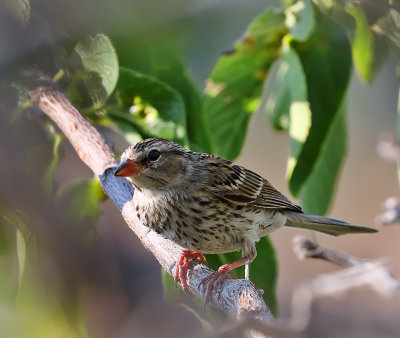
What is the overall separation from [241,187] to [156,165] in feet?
1.73

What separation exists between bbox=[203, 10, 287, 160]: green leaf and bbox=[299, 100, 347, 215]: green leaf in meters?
0.35

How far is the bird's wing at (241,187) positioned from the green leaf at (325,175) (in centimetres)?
61

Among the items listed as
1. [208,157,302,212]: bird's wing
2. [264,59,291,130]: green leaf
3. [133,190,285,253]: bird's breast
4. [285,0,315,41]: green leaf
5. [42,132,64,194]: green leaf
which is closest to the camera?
[285,0,315,41]: green leaf

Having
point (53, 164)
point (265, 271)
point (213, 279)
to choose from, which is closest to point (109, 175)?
point (53, 164)

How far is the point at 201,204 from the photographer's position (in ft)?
9.34

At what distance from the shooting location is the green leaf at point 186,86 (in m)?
2.45

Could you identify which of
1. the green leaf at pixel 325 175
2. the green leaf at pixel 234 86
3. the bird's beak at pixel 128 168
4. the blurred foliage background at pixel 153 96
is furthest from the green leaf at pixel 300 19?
the bird's beak at pixel 128 168

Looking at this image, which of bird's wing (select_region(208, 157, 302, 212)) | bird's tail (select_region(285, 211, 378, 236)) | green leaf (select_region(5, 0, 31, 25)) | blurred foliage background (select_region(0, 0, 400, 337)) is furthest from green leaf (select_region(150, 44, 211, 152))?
bird's tail (select_region(285, 211, 378, 236))

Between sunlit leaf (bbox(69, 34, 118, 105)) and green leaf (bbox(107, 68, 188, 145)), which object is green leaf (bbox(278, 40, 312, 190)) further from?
sunlit leaf (bbox(69, 34, 118, 105))

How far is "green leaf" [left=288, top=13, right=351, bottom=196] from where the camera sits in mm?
Answer: 2297

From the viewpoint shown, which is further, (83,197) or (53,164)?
(83,197)

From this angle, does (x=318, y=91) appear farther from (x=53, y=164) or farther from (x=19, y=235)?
(x=19, y=235)

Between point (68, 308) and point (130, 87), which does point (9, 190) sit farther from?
point (130, 87)

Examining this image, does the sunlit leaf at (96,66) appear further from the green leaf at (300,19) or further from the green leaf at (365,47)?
the green leaf at (365,47)
